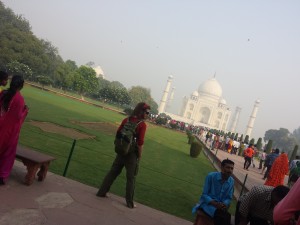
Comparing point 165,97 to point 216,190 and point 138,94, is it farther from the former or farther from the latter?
point 216,190

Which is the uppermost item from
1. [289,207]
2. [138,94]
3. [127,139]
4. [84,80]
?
[138,94]

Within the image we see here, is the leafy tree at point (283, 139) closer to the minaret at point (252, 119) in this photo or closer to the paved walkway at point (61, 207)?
the minaret at point (252, 119)

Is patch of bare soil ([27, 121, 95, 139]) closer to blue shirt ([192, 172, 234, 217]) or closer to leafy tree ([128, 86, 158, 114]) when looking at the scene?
blue shirt ([192, 172, 234, 217])

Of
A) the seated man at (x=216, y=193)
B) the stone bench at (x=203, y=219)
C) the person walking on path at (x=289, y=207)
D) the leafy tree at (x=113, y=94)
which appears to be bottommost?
the stone bench at (x=203, y=219)

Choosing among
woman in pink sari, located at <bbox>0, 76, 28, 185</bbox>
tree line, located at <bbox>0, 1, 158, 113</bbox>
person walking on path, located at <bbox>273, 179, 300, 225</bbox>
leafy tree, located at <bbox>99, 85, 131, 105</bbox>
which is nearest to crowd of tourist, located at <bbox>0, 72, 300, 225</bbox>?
woman in pink sari, located at <bbox>0, 76, 28, 185</bbox>

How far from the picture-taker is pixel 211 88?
7806 cm

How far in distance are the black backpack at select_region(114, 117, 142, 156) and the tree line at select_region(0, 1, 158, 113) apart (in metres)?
32.5

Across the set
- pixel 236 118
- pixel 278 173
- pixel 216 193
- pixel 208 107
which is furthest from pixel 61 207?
pixel 236 118

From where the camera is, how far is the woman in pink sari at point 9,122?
3877 millimetres

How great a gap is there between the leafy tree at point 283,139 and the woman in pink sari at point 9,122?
263 feet

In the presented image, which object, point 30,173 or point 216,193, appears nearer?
point 216,193

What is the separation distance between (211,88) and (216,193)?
75694 millimetres

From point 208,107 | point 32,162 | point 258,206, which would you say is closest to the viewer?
point 258,206

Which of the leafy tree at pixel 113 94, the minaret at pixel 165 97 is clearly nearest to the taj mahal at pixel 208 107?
the minaret at pixel 165 97
